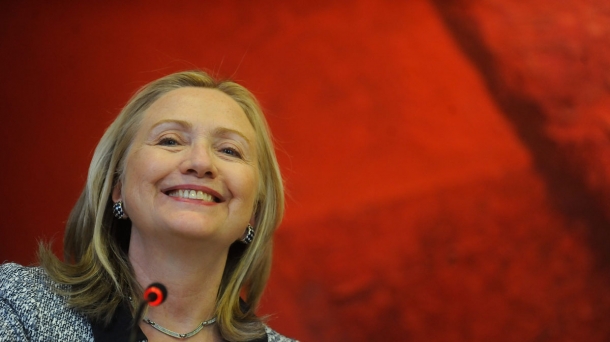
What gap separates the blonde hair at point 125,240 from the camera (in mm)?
1557

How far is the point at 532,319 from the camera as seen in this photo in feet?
6.32

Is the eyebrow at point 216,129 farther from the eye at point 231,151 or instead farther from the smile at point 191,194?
the smile at point 191,194

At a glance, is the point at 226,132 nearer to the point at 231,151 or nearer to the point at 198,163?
the point at 231,151

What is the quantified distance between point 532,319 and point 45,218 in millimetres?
1288

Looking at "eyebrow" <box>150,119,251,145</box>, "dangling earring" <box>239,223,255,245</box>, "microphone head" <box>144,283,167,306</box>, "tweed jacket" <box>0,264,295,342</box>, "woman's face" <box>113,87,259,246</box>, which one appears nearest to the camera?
"microphone head" <box>144,283,167,306</box>

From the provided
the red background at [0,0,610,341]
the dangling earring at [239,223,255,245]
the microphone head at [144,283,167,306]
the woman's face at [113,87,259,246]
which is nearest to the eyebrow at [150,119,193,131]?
the woman's face at [113,87,259,246]

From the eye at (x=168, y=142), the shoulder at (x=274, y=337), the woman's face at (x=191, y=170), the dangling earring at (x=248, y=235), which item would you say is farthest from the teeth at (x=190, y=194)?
the shoulder at (x=274, y=337)

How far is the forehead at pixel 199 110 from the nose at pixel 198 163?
8 cm

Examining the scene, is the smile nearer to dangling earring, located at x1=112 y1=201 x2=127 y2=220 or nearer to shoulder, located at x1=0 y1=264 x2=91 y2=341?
dangling earring, located at x1=112 y1=201 x2=127 y2=220

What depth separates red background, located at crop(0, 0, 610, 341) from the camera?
1952mm

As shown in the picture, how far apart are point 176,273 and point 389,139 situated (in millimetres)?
740

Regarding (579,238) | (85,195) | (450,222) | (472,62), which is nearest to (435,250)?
(450,222)

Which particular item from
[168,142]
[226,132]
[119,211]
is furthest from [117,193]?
[226,132]

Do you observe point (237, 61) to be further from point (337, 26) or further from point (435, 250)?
point (435, 250)
